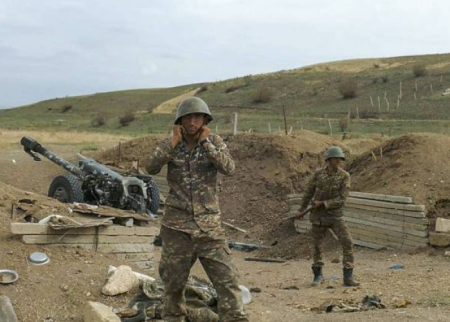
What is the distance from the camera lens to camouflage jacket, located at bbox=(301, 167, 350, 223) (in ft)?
27.4

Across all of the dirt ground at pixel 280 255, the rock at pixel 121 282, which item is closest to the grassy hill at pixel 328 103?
the dirt ground at pixel 280 255

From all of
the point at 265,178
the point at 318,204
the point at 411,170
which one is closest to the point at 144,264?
the point at 318,204

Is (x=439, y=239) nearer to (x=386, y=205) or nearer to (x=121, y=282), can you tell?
(x=386, y=205)

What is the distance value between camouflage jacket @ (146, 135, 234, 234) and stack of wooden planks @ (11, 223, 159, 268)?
102 inches

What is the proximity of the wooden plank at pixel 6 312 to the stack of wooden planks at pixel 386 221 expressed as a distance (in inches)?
279

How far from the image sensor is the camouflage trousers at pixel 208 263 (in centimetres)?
491

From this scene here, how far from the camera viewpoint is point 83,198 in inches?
482

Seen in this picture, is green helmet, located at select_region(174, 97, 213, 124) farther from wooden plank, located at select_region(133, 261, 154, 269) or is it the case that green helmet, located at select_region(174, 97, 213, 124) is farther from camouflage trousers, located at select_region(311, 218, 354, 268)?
camouflage trousers, located at select_region(311, 218, 354, 268)

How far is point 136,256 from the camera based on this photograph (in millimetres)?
7891

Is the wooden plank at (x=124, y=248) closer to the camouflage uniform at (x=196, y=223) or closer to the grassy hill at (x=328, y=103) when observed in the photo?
the camouflage uniform at (x=196, y=223)

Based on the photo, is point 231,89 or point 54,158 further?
point 231,89

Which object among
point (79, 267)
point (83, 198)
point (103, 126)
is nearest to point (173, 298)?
point (79, 267)

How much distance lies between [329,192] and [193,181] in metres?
3.79

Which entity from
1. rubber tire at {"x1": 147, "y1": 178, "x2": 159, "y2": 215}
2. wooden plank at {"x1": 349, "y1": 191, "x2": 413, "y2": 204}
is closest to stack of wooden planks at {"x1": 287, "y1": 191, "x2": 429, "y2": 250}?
wooden plank at {"x1": 349, "y1": 191, "x2": 413, "y2": 204}
